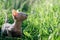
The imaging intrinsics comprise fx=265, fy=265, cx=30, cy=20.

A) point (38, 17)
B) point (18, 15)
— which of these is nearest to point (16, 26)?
point (18, 15)

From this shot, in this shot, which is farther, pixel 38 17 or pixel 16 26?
pixel 38 17

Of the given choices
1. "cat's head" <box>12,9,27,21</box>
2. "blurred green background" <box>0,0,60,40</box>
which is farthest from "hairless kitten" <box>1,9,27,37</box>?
"blurred green background" <box>0,0,60,40</box>

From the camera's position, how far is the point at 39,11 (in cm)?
301

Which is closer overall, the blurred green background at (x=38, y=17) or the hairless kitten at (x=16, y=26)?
the hairless kitten at (x=16, y=26)

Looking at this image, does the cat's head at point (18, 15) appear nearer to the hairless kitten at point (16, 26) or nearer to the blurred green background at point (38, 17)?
the hairless kitten at point (16, 26)

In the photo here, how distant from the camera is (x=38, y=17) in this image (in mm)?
2943

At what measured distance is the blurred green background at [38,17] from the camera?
263cm

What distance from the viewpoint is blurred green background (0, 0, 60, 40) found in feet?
8.62

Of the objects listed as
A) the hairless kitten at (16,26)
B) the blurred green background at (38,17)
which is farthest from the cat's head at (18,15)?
the blurred green background at (38,17)

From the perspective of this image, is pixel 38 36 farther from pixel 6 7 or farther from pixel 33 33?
pixel 6 7

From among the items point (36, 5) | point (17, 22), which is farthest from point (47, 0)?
point (17, 22)

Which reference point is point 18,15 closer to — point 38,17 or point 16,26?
point 16,26

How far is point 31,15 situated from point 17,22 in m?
0.56

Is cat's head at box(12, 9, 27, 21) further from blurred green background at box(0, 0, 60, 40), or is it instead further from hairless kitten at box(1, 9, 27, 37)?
→ blurred green background at box(0, 0, 60, 40)
